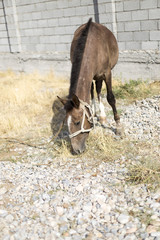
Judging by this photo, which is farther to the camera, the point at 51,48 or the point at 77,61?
the point at 51,48

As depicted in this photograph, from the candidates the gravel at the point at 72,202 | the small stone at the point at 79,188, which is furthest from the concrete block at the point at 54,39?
the small stone at the point at 79,188

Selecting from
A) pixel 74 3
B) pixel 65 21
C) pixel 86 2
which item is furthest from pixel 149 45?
pixel 65 21

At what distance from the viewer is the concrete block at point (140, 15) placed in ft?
25.3

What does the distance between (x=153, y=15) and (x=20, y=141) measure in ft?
17.5

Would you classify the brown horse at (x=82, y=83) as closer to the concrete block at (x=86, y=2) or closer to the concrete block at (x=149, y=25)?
the concrete block at (x=149, y=25)

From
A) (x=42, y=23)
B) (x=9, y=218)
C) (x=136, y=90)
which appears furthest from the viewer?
(x=42, y=23)

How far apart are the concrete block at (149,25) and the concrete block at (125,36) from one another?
440mm

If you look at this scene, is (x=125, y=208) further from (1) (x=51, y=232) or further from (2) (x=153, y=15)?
(2) (x=153, y=15)

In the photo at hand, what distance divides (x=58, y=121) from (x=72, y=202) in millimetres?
3081

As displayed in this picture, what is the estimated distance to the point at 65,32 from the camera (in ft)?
31.9

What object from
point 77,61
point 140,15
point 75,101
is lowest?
point 75,101

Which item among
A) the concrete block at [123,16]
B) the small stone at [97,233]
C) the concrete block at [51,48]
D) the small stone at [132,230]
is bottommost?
the small stone at [97,233]

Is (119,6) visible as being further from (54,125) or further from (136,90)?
(54,125)

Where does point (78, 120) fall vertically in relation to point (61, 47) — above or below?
below
